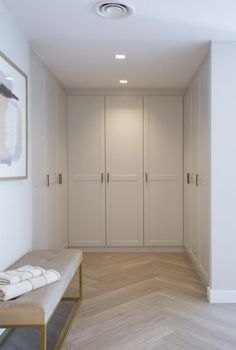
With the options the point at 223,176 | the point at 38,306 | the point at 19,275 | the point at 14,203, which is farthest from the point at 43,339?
the point at 223,176

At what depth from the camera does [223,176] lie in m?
2.80

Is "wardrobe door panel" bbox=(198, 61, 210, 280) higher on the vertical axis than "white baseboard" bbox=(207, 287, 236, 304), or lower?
higher

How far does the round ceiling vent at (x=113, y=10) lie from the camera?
84.4 inches

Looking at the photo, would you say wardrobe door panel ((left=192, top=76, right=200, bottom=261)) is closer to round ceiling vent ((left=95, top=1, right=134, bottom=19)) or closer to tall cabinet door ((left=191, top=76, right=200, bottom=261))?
tall cabinet door ((left=191, top=76, right=200, bottom=261))

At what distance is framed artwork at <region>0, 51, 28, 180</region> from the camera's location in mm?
2133

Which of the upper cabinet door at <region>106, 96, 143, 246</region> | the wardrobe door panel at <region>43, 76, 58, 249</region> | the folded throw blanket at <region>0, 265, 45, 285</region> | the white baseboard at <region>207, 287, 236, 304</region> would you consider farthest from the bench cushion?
the upper cabinet door at <region>106, 96, 143, 246</region>

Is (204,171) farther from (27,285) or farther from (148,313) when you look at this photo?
(27,285)

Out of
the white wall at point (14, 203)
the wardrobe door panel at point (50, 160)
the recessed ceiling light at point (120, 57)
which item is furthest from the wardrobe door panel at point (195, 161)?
the white wall at point (14, 203)

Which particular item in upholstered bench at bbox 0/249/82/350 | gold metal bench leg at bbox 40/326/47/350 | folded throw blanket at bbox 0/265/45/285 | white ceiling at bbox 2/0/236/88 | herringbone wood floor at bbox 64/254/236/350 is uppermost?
white ceiling at bbox 2/0/236/88

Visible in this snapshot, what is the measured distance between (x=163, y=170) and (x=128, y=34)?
7.23 feet

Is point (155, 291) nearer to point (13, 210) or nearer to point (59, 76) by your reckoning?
point (13, 210)

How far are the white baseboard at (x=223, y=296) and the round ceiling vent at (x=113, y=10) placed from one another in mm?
2373

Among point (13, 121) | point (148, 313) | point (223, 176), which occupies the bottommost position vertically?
point (148, 313)

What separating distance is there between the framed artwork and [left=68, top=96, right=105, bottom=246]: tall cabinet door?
1814 millimetres
